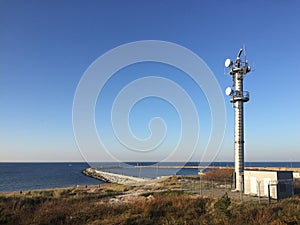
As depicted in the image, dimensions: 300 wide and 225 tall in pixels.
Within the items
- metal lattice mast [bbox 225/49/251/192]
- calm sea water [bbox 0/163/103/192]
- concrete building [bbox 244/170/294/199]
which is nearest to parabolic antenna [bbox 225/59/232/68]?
metal lattice mast [bbox 225/49/251/192]

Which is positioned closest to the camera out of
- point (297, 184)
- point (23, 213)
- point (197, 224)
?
point (197, 224)

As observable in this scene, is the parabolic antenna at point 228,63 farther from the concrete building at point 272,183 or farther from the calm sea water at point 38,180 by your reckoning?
the calm sea water at point 38,180

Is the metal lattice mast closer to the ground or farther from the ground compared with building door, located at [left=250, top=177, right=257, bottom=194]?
farther from the ground

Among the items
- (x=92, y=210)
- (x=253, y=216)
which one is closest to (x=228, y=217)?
(x=253, y=216)

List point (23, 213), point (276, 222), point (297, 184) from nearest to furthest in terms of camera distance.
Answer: point (276, 222) < point (23, 213) < point (297, 184)

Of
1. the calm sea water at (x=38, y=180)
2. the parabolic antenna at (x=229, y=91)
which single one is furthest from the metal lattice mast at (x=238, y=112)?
the calm sea water at (x=38, y=180)

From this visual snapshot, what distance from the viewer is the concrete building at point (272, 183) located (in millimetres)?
19328

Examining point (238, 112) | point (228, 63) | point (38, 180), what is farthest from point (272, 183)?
point (38, 180)

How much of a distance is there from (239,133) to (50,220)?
18278 mm

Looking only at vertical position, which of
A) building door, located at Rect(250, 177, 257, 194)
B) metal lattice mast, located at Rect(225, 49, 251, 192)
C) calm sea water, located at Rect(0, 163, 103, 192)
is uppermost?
metal lattice mast, located at Rect(225, 49, 251, 192)

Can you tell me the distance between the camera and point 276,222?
10.7 m

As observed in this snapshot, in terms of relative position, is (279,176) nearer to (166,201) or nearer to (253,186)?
(253,186)

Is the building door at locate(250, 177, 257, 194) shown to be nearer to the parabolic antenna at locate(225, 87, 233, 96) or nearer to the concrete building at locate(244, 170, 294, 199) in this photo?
the concrete building at locate(244, 170, 294, 199)

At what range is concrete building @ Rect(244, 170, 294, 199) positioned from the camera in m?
19.3
